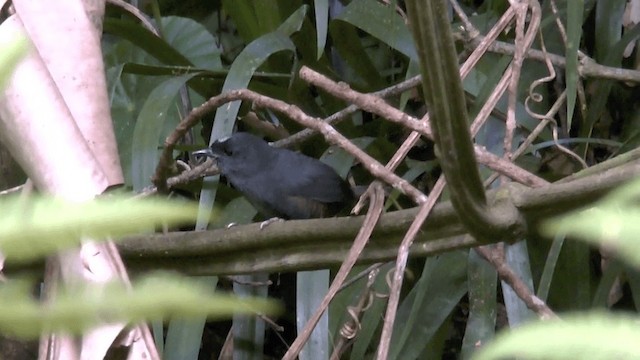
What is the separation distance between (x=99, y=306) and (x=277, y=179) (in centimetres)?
186

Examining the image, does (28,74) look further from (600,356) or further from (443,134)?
(600,356)

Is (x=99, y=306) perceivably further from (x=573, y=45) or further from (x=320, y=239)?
(x=573, y=45)

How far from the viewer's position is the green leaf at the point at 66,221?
20 cm

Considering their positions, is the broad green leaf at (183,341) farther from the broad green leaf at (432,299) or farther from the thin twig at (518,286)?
the thin twig at (518,286)

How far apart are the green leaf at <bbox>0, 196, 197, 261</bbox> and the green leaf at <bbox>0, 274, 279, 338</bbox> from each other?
14 mm

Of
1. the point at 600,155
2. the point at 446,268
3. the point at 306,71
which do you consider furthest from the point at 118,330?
the point at 600,155

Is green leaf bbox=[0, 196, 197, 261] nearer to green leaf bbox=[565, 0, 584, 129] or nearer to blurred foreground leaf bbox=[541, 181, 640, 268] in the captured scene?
blurred foreground leaf bbox=[541, 181, 640, 268]

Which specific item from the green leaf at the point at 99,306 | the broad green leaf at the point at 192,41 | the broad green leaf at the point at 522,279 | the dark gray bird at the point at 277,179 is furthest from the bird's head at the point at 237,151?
the green leaf at the point at 99,306

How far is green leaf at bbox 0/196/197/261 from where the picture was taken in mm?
203

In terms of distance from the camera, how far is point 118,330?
0.56m

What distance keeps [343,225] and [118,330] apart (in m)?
0.59

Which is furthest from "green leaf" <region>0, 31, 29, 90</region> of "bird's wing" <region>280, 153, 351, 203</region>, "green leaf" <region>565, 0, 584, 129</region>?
"bird's wing" <region>280, 153, 351, 203</region>

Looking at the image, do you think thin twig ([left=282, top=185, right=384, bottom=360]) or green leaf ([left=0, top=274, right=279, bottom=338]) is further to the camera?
thin twig ([left=282, top=185, right=384, bottom=360])

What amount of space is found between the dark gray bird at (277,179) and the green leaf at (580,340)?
1.73 m
